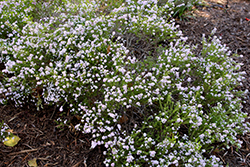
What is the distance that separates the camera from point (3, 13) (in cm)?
345

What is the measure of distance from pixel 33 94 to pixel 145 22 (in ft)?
7.30

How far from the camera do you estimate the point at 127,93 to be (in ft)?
9.15

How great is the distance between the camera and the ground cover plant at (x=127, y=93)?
247 cm

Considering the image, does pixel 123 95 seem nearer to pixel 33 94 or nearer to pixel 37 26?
pixel 33 94

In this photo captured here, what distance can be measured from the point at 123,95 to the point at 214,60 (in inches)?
71.4

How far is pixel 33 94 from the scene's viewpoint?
3.17 meters

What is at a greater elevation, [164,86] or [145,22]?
[145,22]

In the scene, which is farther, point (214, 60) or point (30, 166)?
point (214, 60)

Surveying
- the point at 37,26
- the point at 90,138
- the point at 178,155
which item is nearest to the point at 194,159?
the point at 178,155

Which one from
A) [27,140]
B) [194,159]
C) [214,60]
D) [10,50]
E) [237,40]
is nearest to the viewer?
[194,159]

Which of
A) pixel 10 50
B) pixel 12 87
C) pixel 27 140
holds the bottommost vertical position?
pixel 27 140

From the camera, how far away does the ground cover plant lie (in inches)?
97.1

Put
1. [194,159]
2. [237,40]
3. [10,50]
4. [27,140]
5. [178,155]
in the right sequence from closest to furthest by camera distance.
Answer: [194,159] < [178,155] < [27,140] < [10,50] < [237,40]

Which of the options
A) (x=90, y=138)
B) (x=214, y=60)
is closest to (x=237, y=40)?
(x=214, y=60)
